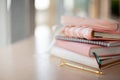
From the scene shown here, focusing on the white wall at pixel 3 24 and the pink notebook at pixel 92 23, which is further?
the white wall at pixel 3 24

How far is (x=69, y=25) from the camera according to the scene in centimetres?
91

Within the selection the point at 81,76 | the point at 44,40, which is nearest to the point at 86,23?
the point at 81,76

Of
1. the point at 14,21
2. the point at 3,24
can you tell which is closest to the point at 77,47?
the point at 3,24

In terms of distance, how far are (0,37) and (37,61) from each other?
14.2 inches

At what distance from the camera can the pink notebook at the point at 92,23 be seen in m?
0.80

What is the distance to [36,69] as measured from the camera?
0.77 m

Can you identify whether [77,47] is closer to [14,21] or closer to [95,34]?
[95,34]

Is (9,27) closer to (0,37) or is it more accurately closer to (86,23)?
(0,37)

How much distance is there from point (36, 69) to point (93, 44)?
207 mm

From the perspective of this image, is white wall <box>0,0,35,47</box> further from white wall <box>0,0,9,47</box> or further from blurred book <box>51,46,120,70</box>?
blurred book <box>51,46,120,70</box>

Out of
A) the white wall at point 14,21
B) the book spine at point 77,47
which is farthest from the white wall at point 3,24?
the book spine at point 77,47

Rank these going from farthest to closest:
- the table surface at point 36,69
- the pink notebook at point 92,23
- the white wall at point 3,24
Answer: the white wall at point 3,24
the pink notebook at point 92,23
the table surface at point 36,69

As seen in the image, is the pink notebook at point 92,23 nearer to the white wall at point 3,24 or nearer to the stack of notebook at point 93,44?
the stack of notebook at point 93,44

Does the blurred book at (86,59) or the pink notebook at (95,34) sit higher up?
the pink notebook at (95,34)
